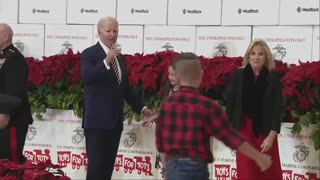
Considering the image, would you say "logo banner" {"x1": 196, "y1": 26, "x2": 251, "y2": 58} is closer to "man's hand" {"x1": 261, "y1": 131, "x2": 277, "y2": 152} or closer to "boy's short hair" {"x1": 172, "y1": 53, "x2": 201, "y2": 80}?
"man's hand" {"x1": 261, "y1": 131, "x2": 277, "y2": 152}

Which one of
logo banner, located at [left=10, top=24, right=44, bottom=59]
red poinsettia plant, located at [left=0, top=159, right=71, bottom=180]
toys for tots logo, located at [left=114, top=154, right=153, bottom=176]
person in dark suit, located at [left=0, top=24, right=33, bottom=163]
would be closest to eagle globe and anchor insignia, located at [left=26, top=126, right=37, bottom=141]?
logo banner, located at [left=10, top=24, right=44, bottom=59]

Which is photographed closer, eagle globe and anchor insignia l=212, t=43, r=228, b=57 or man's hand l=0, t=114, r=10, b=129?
man's hand l=0, t=114, r=10, b=129

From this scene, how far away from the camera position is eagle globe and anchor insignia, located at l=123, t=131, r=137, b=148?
6684 millimetres

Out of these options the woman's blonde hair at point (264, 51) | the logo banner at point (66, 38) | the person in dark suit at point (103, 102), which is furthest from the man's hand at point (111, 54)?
the logo banner at point (66, 38)

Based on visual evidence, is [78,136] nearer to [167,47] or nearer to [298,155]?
[167,47]

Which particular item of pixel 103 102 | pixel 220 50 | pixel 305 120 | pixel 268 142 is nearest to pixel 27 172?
pixel 103 102

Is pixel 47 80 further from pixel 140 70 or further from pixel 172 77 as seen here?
pixel 172 77

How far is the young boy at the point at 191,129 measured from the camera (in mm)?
3465

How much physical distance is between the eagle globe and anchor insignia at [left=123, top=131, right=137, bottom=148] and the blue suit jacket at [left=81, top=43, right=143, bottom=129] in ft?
3.68

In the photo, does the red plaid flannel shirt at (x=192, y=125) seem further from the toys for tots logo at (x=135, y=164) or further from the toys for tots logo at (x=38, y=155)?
the toys for tots logo at (x=38, y=155)

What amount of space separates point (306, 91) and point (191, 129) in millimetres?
2542

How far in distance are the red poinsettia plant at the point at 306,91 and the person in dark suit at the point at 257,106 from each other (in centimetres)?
35

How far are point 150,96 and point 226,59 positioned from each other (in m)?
0.81

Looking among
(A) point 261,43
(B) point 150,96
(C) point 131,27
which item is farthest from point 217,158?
(C) point 131,27
